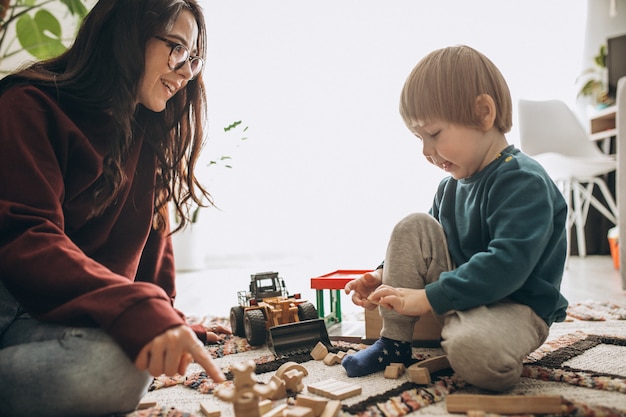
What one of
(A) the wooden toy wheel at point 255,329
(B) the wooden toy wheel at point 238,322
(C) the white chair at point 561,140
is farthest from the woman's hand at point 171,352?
(C) the white chair at point 561,140

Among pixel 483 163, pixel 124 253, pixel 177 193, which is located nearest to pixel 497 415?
pixel 483 163

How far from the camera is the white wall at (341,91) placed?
2762mm

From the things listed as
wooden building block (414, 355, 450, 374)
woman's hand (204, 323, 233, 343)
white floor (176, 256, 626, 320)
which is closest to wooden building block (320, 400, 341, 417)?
wooden building block (414, 355, 450, 374)

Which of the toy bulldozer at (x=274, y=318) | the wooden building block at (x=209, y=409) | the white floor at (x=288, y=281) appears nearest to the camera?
the wooden building block at (x=209, y=409)

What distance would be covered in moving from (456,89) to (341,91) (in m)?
2.08

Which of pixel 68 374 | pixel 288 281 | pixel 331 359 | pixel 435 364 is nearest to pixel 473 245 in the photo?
pixel 435 364

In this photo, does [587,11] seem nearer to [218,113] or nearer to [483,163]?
[218,113]

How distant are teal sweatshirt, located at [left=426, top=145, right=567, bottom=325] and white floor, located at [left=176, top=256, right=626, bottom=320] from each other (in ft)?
2.28

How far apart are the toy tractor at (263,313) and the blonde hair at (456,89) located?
54 cm

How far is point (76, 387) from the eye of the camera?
1.99ft

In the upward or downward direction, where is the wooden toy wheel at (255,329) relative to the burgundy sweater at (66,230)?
downward

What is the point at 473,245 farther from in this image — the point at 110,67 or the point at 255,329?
the point at 110,67

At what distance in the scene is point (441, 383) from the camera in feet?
2.56

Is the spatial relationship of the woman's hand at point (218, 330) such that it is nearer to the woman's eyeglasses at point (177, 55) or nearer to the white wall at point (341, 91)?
the woman's eyeglasses at point (177, 55)
